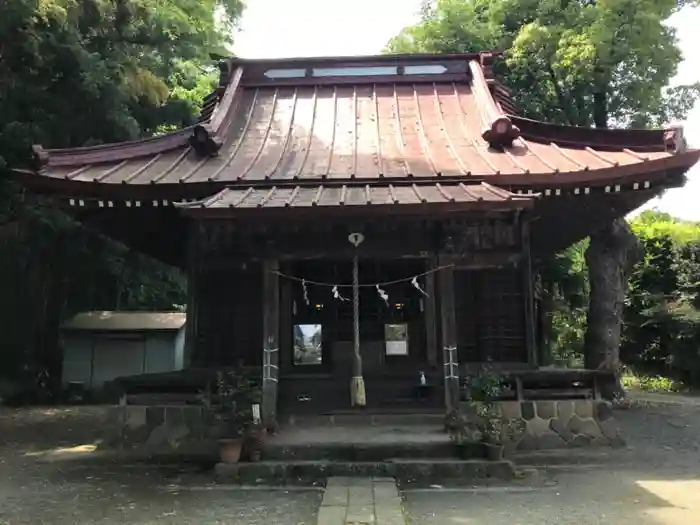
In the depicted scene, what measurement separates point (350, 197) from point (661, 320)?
47.6 ft

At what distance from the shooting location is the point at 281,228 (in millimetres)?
8359

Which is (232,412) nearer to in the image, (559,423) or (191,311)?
(191,311)

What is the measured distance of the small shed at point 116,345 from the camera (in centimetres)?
1884

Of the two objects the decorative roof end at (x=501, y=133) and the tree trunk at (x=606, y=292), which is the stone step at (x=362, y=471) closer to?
the decorative roof end at (x=501, y=133)

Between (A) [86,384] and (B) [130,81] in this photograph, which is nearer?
(B) [130,81]

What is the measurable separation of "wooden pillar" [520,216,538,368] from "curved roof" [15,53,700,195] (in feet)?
3.80

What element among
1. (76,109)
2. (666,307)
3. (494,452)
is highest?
(76,109)

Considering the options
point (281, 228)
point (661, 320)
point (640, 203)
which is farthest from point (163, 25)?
point (661, 320)

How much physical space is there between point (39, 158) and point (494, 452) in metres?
7.22

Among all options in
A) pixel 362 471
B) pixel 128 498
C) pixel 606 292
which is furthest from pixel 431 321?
pixel 606 292

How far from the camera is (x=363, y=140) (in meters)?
11.1

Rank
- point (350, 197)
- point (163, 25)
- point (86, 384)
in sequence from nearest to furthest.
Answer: point (350, 197) < point (163, 25) < point (86, 384)

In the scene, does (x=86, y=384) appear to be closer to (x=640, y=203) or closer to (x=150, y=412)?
(x=150, y=412)

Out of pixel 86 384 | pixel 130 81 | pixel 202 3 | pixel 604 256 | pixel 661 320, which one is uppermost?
pixel 202 3
